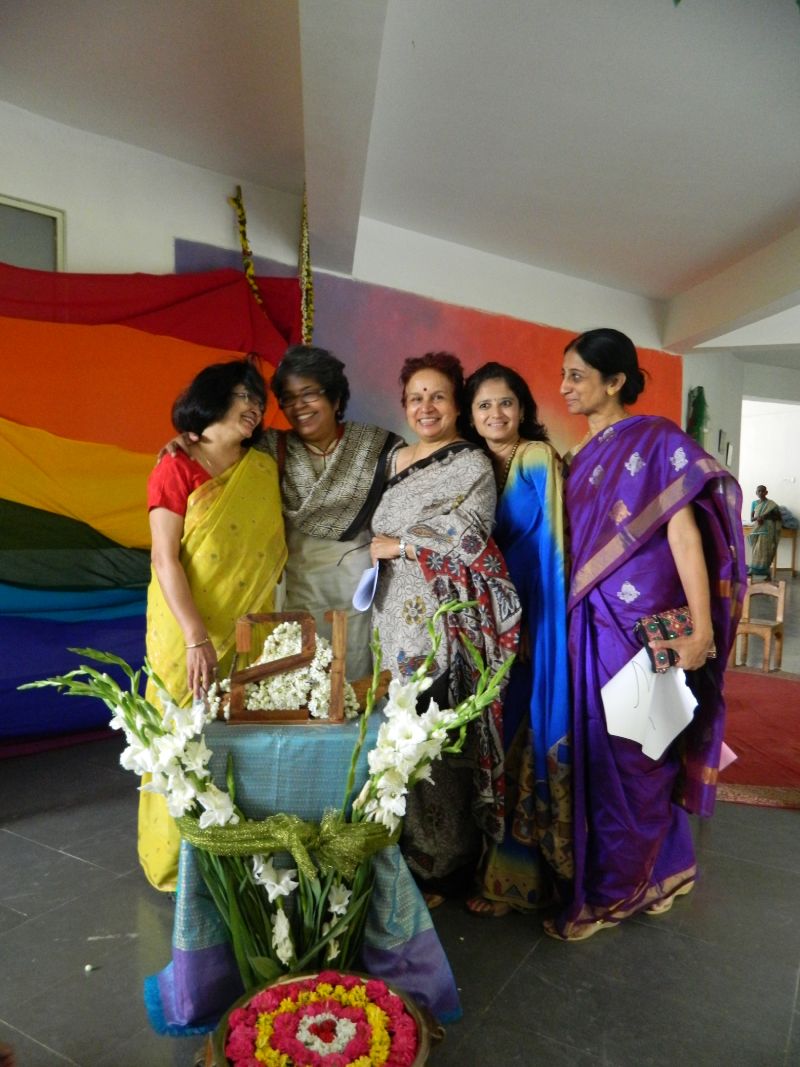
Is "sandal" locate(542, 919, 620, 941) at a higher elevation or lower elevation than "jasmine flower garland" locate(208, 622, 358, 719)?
lower

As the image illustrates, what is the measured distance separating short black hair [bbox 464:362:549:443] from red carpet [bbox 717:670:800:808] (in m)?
1.80

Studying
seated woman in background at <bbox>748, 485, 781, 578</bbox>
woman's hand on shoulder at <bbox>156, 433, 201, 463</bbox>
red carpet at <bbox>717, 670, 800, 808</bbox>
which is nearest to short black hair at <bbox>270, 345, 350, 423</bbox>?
woman's hand on shoulder at <bbox>156, 433, 201, 463</bbox>

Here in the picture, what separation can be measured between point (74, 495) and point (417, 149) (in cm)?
214

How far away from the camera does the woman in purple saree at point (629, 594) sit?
1.89 meters

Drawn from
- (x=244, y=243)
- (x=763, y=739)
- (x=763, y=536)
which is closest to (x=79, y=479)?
(x=244, y=243)

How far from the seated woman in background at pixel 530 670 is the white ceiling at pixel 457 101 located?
1.09 meters

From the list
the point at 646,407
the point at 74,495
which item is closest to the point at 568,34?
the point at 74,495

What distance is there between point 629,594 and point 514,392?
60 cm

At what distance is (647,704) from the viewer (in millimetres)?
1851

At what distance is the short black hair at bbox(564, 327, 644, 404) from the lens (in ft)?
6.49

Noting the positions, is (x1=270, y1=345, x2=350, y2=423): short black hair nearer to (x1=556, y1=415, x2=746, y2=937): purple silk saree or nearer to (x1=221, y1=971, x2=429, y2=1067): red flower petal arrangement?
(x1=556, y1=415, x2=746, y2=937): purple silk saree

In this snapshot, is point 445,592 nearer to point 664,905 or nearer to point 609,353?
point 609,353

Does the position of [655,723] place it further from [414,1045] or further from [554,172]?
[554,172]

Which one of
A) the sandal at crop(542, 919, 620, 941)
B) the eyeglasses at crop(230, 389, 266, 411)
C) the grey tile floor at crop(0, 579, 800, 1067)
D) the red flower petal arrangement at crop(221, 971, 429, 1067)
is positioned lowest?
the grey tile floor at crop(0, 579, 800, 1067)
